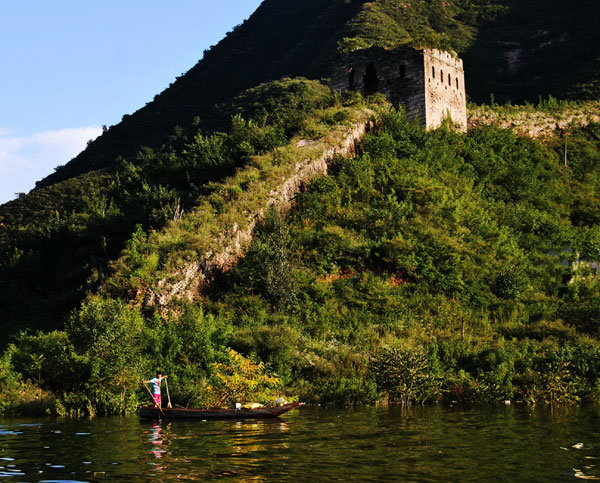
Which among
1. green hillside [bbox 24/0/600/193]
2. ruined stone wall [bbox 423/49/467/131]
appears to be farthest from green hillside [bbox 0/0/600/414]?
green hillside [bbox 24/0/600/193]

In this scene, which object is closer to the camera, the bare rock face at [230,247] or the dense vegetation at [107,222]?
the bare rock face at [230,247]

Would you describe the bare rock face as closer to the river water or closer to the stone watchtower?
the stone watchtower

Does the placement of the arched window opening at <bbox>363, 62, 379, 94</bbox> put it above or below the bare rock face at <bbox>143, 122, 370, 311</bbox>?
above

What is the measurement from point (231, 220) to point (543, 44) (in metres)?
68.7

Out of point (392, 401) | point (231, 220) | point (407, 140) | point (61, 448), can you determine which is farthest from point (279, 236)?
point (61, 448)

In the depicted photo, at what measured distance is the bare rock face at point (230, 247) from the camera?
29453 millimetres

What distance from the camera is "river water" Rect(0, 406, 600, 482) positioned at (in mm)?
10903

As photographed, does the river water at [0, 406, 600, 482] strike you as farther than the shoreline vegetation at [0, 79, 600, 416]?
No

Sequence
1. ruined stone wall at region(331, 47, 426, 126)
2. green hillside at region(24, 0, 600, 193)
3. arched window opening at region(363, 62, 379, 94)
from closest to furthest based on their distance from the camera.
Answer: ruined stone wall at region(331, 47, 426, 126)
arched window opening at region(363, 62, 379, 94)
green hillside at region(24, 0, 600, 193)

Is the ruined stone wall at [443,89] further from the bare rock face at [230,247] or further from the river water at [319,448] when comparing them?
the river water at [319,448]

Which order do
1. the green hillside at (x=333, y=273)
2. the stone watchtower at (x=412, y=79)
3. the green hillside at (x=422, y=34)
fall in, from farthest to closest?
the green hillside at (x=422, y=34), the stone watchtower at (x=412, y=79), the green hillside at (x=333, y=273)

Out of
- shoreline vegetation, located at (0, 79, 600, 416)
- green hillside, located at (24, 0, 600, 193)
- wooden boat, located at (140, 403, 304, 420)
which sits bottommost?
wooden boat, located at (140, 403, 304, 420)

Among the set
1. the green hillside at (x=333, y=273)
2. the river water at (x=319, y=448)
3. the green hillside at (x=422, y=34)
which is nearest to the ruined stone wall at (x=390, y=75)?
the green hillside at (x=333, y=273)

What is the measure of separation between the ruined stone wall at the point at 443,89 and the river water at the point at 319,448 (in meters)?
27.0
